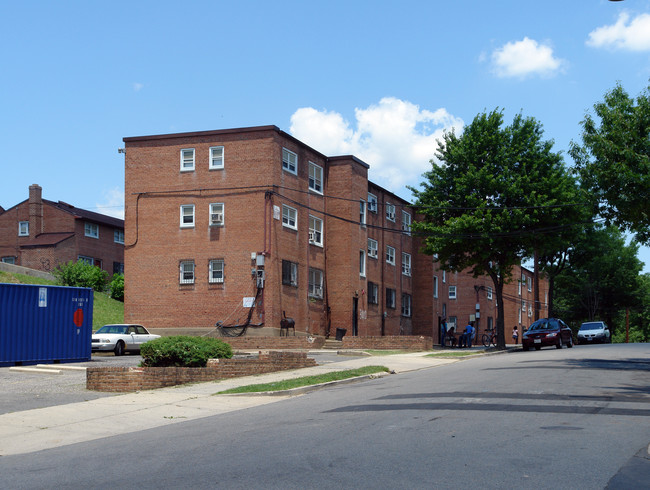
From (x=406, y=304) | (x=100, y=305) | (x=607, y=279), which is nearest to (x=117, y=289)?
(x=100, y=305)

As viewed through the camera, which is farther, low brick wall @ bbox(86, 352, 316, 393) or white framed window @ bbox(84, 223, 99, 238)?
white framed window @ bbox(84, 223, 99, 238)

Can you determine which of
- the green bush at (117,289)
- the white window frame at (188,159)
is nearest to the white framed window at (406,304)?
the white window frame at (188,159)

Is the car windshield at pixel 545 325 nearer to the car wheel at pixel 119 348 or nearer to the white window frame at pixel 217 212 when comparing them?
the white window frame at pixel 217 212

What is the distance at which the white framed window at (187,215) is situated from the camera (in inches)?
1610

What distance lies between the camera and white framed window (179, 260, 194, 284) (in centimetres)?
4072

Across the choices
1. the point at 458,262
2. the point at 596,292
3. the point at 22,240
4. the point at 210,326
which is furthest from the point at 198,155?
the point at 596,292

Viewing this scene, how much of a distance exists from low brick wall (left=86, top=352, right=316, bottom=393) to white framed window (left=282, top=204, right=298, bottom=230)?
19848 millimetres

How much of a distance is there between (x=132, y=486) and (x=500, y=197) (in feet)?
117

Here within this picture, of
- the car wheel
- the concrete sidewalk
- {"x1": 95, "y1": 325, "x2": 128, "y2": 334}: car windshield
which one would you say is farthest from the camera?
{"x1": 95, "y1": 325, "x2": 128, "y2": 334}: car windshield

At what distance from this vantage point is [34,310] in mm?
25109

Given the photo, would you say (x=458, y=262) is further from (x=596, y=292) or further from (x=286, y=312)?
(x=596, y=292)

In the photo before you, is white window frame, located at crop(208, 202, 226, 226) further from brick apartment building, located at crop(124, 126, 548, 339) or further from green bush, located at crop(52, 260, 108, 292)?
green bush, located at crop(52, 260, 108, 292)

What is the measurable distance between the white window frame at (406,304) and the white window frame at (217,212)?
20.0 metres

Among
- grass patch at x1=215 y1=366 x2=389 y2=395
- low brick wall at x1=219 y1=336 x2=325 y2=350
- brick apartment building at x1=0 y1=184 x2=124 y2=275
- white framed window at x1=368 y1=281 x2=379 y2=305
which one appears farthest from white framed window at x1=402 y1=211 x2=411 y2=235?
grass patch at x1=215 y1=366 x2=389 y2=395
